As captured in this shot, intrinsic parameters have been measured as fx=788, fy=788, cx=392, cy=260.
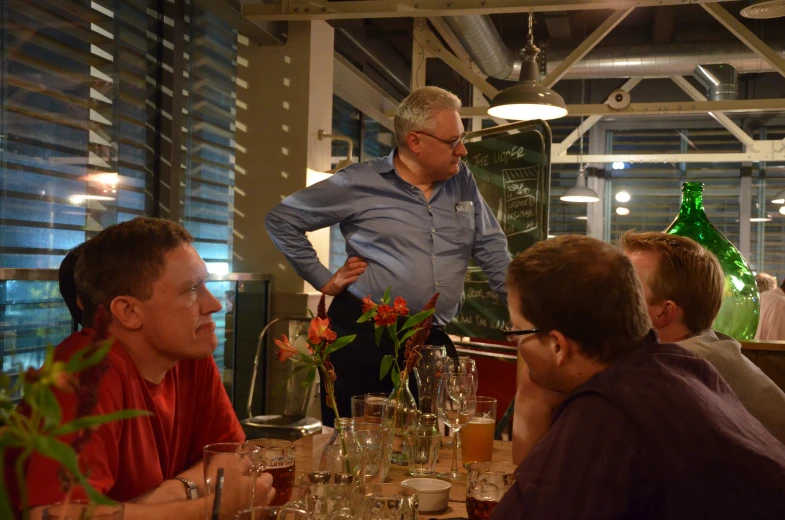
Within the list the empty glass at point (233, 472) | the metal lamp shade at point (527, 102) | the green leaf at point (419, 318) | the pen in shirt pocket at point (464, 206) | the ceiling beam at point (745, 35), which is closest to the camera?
the empty glass at point (233, 472)

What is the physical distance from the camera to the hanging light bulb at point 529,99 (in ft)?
14.7

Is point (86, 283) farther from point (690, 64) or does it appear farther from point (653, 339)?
point (690, 64)

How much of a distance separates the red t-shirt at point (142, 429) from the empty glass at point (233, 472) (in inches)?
6.4

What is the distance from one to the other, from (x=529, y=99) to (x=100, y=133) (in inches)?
91.9

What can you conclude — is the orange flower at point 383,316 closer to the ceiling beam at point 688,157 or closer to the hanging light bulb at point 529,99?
the hanging light bulb at point 529,99

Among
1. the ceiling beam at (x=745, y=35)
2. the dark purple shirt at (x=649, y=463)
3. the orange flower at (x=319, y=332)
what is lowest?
the dark purple shirt at (x=649, y=463)

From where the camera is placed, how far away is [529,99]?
4445mm

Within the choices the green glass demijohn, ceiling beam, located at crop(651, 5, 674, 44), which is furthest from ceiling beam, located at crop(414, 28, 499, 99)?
the green glass demijohn

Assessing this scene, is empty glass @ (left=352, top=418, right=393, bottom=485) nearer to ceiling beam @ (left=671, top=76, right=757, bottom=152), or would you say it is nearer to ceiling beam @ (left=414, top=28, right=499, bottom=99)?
ceiling beam @ (left=414, top=28, right=499, bottom=99)

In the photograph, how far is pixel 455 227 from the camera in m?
2.86

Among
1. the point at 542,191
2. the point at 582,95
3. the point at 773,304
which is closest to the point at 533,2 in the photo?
the point at 542,191

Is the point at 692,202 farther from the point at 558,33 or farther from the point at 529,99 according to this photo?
the point at 558,33

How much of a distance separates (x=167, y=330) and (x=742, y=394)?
1.16 metres

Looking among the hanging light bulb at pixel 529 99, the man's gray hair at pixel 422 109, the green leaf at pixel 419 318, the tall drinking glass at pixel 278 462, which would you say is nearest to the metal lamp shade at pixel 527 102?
the hanging light bulb at pixel 529 99
